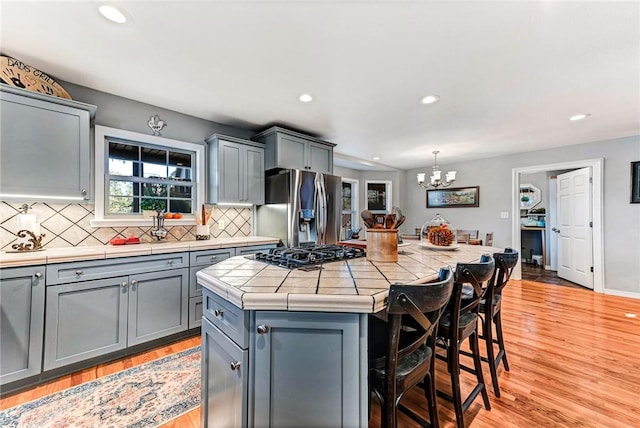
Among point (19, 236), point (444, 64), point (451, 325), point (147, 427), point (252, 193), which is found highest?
point (444, 64)

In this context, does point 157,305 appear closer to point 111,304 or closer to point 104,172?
point 111,304

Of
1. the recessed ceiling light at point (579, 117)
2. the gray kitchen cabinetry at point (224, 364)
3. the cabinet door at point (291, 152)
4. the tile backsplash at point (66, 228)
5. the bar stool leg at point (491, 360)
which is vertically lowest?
the bar stool leg at point (491, 360)

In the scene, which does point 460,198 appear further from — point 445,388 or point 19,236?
point 19,236

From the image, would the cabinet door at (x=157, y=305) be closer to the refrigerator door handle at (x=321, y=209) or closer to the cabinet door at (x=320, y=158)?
the refrigerator door handle at (x=321, y=209)

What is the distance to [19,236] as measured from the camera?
201cm

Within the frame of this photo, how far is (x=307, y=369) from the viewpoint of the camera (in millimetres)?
974

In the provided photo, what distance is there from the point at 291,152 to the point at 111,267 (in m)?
2.26

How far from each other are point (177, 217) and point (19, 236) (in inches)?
47.2

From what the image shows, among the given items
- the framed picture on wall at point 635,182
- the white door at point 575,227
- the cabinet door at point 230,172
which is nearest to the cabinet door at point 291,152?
the cabinet door at point 230,172

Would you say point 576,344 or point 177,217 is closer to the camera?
point 576,344

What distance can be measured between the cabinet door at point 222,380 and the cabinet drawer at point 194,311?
4.65 ft

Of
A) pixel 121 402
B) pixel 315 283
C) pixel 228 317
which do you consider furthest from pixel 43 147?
pixel 315 283

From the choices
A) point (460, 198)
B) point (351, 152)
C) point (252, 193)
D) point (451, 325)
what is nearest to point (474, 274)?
point (451, 325)

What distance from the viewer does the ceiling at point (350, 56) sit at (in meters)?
1.55
